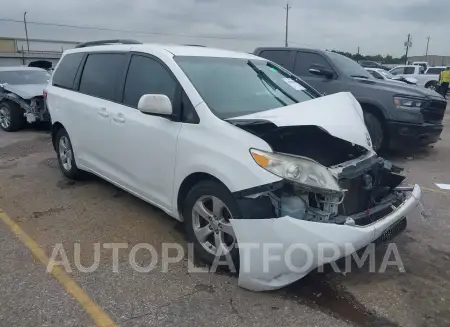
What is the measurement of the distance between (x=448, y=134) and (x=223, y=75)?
Answer: 8.52 meters

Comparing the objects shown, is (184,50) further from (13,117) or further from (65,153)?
(13,117)

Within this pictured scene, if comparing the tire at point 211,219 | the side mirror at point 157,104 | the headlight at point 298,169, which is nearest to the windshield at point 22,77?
the side mirror at point 157,104

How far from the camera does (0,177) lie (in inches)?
251

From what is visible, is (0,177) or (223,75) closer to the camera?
(223,75)

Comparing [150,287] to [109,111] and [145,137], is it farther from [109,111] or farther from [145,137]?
[109,111]

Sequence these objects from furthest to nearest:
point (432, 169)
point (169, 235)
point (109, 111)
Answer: point (432, 169) → point (109, 111) → point (169, 235)

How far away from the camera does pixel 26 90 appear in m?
10.5

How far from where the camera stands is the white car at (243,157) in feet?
9.93

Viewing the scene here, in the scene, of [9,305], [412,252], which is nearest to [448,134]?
[412,252]

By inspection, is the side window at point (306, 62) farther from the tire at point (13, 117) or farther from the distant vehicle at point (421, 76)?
the distant vehicle at point (421, 76)

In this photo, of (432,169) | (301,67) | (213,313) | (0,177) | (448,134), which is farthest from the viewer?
(448,134)

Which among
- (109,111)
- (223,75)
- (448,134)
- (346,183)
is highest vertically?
(223,75)

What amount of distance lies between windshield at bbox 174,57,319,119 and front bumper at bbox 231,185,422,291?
3.35ft

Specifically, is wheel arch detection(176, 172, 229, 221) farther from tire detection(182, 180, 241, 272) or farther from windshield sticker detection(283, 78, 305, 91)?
windshield sticker detection(283, 78, 305, 91)
